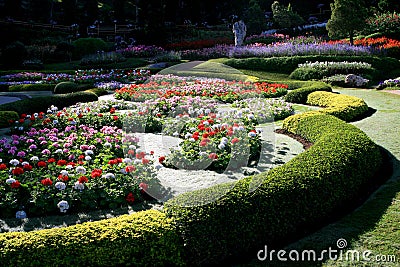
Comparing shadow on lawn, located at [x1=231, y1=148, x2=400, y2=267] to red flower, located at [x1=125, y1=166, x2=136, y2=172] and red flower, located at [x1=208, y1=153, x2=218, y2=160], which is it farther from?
red flower, located at [x1=125, y1=166, x2=136, y2=172]

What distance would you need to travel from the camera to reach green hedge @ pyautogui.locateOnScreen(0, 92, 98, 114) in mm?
9367

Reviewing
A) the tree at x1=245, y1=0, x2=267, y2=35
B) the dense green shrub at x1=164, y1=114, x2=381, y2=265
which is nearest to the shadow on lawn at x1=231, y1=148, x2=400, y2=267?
the dense green shrub at x1=164, y1=114, x2=381, y2=265

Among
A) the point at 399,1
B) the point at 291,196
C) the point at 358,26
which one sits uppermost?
the point at 399,1

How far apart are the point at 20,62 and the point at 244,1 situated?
2537 cm

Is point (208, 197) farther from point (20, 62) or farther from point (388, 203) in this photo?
point (20, 62)

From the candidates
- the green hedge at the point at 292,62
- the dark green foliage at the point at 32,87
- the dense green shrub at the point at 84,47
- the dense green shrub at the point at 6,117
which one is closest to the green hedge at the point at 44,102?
Result: the dense green shrub at the point at 6,117

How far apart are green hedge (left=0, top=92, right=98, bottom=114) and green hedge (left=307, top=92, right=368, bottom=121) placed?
5.47 meters

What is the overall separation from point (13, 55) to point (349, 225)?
808 inches

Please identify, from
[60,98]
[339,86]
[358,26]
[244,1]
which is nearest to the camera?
[60,98]

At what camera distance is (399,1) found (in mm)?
28781

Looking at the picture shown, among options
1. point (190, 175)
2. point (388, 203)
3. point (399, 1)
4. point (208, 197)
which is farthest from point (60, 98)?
point (399, 1)

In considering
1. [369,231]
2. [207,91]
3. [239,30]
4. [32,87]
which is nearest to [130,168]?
[369,231]

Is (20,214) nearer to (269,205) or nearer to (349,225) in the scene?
(269,205)

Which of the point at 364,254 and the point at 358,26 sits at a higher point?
the point at 358,26
